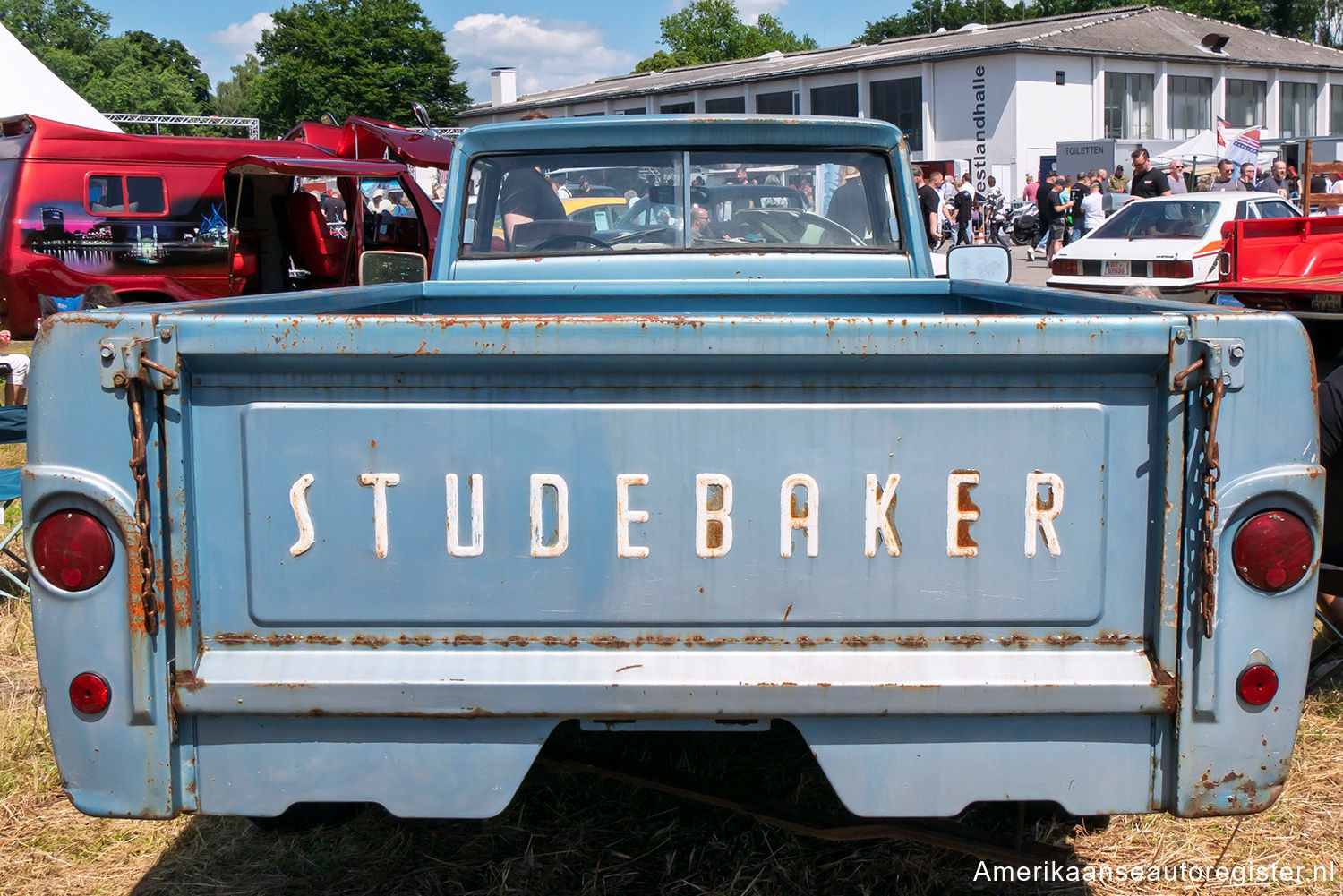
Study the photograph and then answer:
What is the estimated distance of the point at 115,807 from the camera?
205 cm

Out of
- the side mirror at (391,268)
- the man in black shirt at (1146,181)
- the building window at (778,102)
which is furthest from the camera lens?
the building window at (778,102)

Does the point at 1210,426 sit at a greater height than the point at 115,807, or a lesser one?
greater

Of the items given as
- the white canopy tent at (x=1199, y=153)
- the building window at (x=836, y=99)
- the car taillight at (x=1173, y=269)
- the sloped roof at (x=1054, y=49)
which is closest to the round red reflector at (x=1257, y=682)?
the car taillight at (x=1173, y=269)

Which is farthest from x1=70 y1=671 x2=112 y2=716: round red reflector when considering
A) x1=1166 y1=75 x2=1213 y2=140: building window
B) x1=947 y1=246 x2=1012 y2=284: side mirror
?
x1=1166 y1=75 x2=1213 y2=140: building window

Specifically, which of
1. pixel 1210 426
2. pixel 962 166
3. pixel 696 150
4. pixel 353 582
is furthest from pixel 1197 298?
pixel 962 166

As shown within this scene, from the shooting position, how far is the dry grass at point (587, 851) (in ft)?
9.45

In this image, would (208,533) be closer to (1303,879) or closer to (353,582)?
(353,582)

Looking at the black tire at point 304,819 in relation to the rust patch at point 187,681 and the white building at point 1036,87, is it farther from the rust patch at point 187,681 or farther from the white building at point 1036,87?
the white building at point 1036,87

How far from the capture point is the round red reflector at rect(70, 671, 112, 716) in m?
2.02

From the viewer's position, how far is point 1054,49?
37.2 meters

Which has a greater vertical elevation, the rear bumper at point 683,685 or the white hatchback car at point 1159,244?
the white hatchback car at point 1159,244

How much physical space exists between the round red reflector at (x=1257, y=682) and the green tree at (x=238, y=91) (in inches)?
3261

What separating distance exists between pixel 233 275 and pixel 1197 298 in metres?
9.50

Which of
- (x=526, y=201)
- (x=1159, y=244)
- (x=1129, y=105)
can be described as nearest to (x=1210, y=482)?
(x=526, y=201)
